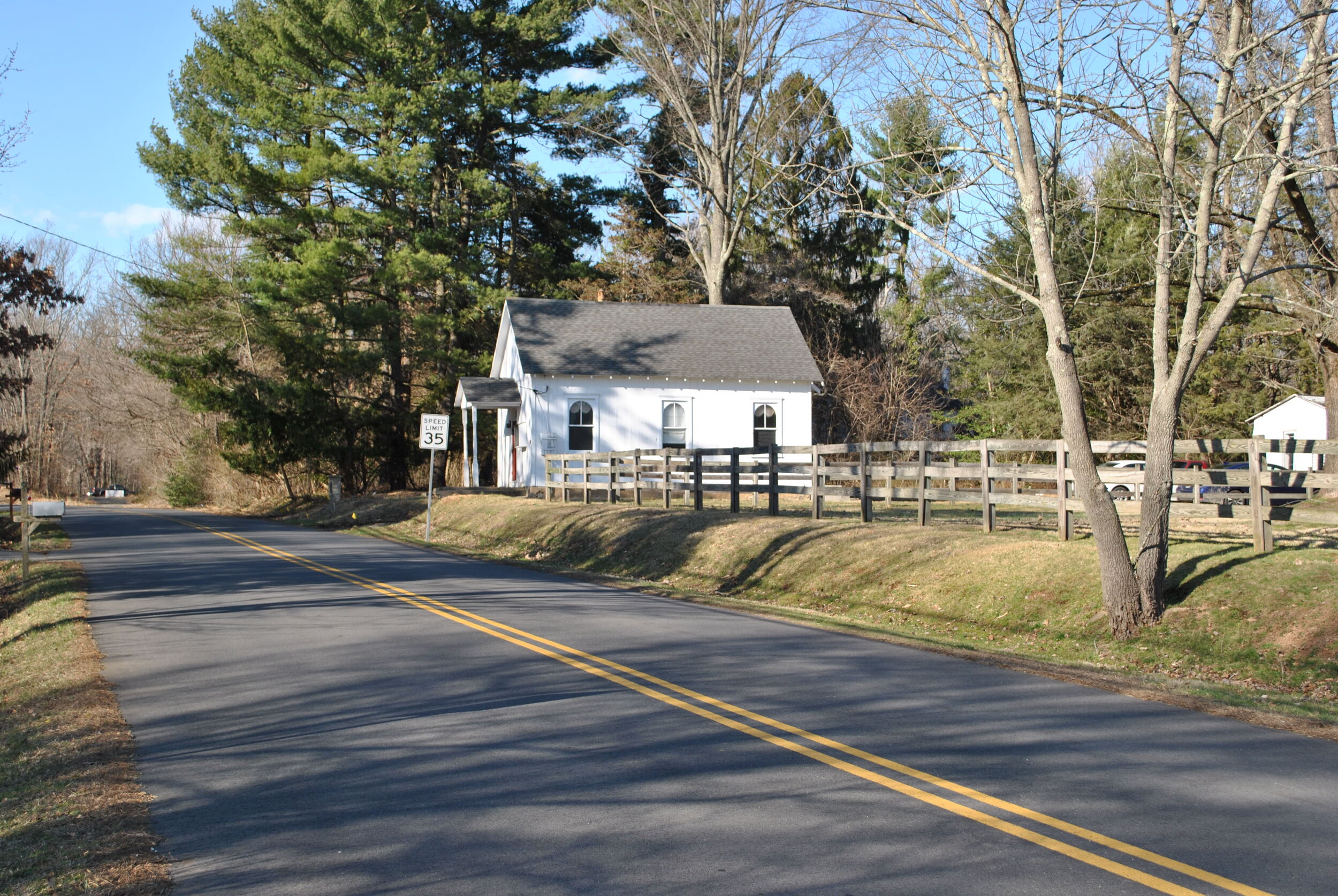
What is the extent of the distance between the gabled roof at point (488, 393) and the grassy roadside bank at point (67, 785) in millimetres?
23864

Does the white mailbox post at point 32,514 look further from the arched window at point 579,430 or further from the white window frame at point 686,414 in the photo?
the white window frame at point 686,414

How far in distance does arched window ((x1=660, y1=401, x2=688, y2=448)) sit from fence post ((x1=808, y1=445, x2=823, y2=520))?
49.2 ft

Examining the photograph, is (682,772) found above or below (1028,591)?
below

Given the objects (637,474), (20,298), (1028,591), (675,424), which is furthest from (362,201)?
(1028,591)

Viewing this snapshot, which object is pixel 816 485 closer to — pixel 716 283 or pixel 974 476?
pixel 974 476

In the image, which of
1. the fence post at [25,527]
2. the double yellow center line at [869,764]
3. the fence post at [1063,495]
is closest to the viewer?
the double yellow center line at [869,764]

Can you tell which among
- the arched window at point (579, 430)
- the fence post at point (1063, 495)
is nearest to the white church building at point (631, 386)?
the arched window at point (579, 430)

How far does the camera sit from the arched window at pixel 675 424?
115 ft

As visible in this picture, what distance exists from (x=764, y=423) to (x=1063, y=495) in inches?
838

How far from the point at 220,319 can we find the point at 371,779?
135 feet

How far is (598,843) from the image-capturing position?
17.1 ft

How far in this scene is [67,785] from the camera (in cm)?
633

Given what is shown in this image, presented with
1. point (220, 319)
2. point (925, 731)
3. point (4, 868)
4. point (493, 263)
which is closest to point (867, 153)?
point (925, 731)

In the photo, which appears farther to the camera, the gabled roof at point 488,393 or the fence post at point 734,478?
the gabled roof at point 488,393
